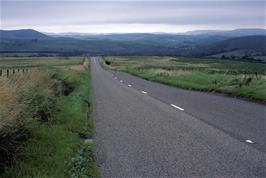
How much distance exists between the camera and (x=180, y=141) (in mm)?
9672

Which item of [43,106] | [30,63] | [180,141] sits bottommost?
[30,63]

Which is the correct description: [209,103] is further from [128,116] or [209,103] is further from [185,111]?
[128,116]

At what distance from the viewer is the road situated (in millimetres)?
7348

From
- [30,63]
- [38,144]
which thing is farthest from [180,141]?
[30,63]

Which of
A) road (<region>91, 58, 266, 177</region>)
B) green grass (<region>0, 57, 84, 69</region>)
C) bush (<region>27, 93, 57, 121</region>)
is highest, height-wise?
bush (<region>27, 93, 57, 121</region>)

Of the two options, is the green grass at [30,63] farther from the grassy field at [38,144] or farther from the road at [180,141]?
the grassy field at [38,144]

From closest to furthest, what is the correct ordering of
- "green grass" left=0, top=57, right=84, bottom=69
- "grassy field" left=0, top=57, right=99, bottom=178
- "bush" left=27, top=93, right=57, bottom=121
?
1. "grassy field" left=0, top=57, right=99, bottom=178
2. "bush" left=27, top=93, right=57, bottom=121
3. "green grass" left=0, top=57, right=84, bottom=69

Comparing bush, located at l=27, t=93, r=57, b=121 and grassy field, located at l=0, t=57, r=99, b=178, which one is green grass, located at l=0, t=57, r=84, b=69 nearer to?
bush, located at l=27, t=93, r=57, b=121

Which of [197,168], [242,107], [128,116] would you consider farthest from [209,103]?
[197,168]

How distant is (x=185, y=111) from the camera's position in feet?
49.1

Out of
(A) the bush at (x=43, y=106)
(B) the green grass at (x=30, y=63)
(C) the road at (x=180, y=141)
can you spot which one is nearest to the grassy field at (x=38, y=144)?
(A) the bush at (x=43, y=106)

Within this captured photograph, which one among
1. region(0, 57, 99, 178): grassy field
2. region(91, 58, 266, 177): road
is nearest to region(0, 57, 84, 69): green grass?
region(91, 58, 266, 177): road

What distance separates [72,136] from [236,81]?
16.7 metres

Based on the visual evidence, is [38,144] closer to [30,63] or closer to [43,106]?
[43,106]
